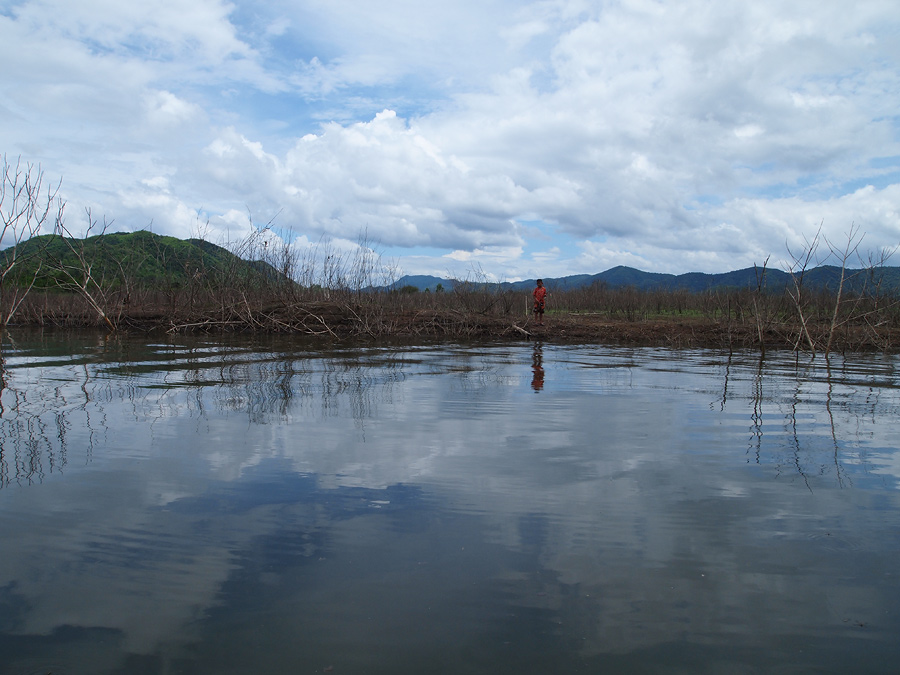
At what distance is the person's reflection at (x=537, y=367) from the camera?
971 centimetres

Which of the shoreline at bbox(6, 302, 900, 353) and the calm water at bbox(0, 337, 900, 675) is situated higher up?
the shoreline at bbox(6, 302, 900, 353)

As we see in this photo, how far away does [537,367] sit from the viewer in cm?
1228

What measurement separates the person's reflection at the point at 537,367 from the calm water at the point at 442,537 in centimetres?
206

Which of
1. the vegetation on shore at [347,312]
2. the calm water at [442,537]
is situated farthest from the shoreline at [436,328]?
the calm water at [442,537]

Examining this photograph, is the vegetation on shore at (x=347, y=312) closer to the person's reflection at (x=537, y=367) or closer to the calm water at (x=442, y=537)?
the person's reflection at (x=537, y=367)

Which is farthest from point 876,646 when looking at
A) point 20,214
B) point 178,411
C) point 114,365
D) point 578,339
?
point 20,214

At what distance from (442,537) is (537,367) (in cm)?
899

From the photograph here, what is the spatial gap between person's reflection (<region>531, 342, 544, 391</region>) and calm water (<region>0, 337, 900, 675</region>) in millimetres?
2058

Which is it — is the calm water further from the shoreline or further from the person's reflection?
the shoreline

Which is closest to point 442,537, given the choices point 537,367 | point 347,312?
point 537,367

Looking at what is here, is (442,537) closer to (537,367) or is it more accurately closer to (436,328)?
(537,367)

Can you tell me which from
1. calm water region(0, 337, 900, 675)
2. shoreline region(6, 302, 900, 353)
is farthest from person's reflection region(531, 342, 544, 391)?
shoreline region(6, 302, 900, 353)

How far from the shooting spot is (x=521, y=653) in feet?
8.04

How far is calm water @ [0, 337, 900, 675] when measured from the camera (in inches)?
98.4
